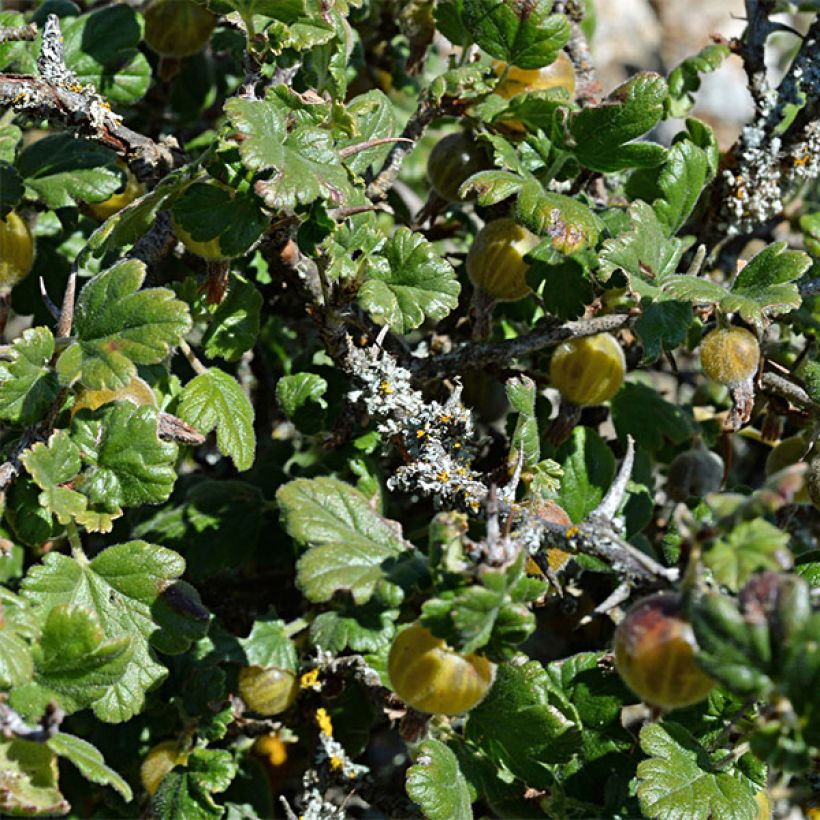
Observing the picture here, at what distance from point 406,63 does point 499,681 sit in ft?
5.27

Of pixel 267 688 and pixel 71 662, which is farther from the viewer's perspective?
pixel 267 688

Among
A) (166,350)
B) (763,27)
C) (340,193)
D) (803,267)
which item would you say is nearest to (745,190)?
(763,27)

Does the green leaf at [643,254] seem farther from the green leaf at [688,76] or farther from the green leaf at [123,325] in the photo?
the green leaf at [123,325]

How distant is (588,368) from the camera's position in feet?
6.52

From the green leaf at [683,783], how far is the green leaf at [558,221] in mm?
749

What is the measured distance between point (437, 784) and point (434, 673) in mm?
275

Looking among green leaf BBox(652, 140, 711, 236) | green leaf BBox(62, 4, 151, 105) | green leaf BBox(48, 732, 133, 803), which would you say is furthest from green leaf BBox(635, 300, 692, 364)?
green leaf BBox(62, 4, 151, 105)

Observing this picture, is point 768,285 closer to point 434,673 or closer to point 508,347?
point 508,347

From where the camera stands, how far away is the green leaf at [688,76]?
2.19 metres

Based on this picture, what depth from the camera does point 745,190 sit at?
2.19m

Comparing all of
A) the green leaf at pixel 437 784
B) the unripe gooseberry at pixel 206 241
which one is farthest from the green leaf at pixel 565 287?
the green leaf at pixel 437 784

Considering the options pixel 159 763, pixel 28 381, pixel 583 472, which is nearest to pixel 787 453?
pixel 583 472

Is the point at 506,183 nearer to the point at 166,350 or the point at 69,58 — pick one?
the point at 166,350

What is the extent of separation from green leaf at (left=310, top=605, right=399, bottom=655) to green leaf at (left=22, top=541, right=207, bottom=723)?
191mm
